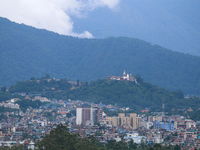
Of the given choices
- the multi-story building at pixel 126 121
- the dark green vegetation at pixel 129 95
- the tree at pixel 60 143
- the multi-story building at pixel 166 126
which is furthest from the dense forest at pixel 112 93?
the tree at pixel 60 143

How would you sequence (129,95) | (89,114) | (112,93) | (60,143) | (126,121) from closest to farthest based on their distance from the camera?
(60,143), (126,121), (89,114), (129,95), (112,93)

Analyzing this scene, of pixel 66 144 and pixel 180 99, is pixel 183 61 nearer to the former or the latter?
pixel 180 99

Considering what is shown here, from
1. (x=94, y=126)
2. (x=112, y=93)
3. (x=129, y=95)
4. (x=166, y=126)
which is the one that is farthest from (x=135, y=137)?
(x=112, y=93)

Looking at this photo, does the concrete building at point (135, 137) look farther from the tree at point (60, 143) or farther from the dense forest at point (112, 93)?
the dense forest at point (112, 93)

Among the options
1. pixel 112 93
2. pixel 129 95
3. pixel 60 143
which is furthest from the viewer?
pixel 112 93

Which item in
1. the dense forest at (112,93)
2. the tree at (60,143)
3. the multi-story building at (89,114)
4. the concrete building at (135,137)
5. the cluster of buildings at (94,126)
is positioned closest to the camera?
the tree at (60,143)

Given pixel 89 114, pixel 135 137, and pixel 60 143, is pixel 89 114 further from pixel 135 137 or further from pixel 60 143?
pixel 60 143

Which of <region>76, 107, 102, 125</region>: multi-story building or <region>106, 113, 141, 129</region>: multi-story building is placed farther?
<region>76, 107, 102, 125</region>: multi-story building

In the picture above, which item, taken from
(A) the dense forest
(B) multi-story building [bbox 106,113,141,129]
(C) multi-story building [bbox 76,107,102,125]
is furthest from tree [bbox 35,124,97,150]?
(A) the dense forest

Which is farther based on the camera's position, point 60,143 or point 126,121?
point 126,121

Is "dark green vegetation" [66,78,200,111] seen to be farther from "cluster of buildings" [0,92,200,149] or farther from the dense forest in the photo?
"cluster of buildings" [0,92,200,149]
